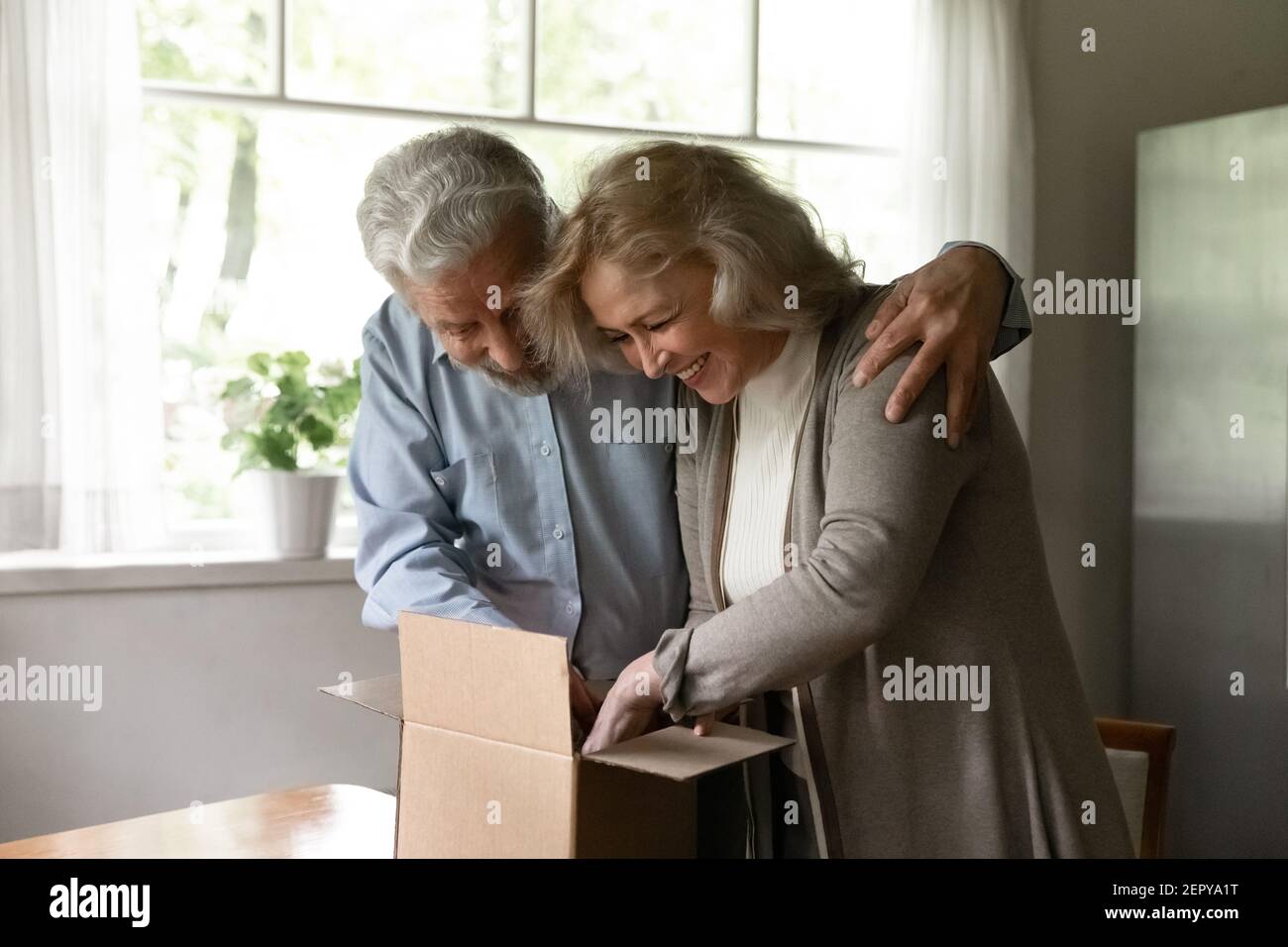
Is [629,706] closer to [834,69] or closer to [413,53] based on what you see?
[413,53]

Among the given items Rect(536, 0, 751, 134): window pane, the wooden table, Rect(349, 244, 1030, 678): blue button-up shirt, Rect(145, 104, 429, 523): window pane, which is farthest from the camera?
Rect(536, 0, 751, 134): window pane

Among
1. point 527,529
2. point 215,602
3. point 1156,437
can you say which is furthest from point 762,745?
point 1156,437

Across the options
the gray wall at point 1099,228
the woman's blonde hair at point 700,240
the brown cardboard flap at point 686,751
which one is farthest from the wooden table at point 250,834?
the gray wall at point 1099,228

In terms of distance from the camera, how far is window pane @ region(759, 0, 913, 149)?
137 inches

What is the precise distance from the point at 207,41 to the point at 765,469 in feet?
6.91

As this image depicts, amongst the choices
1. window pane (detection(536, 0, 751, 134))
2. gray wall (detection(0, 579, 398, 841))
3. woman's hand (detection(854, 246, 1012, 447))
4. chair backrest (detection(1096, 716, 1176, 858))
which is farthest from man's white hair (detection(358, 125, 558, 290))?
window pane (detection(536, 0, 751, 134))

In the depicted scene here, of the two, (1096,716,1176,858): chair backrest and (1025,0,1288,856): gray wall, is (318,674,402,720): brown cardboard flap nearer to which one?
(1096,716,1176,858): chair backrest

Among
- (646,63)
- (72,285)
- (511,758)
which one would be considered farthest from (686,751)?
(646,63)

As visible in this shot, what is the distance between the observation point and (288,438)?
2.89 m

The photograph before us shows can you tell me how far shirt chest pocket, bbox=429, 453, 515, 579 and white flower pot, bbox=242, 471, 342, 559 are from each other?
1.34 metres

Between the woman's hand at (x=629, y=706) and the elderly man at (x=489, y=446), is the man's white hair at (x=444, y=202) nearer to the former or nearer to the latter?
the elderly man at (x=489, y=446)

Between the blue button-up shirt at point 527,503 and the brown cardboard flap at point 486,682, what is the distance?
15.4 inches

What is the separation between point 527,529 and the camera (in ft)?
5.24

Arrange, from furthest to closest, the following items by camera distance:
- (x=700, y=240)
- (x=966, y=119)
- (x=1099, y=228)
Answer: (x=1099, y=228) → (x=966, y=119) → (x=700, y=240)
